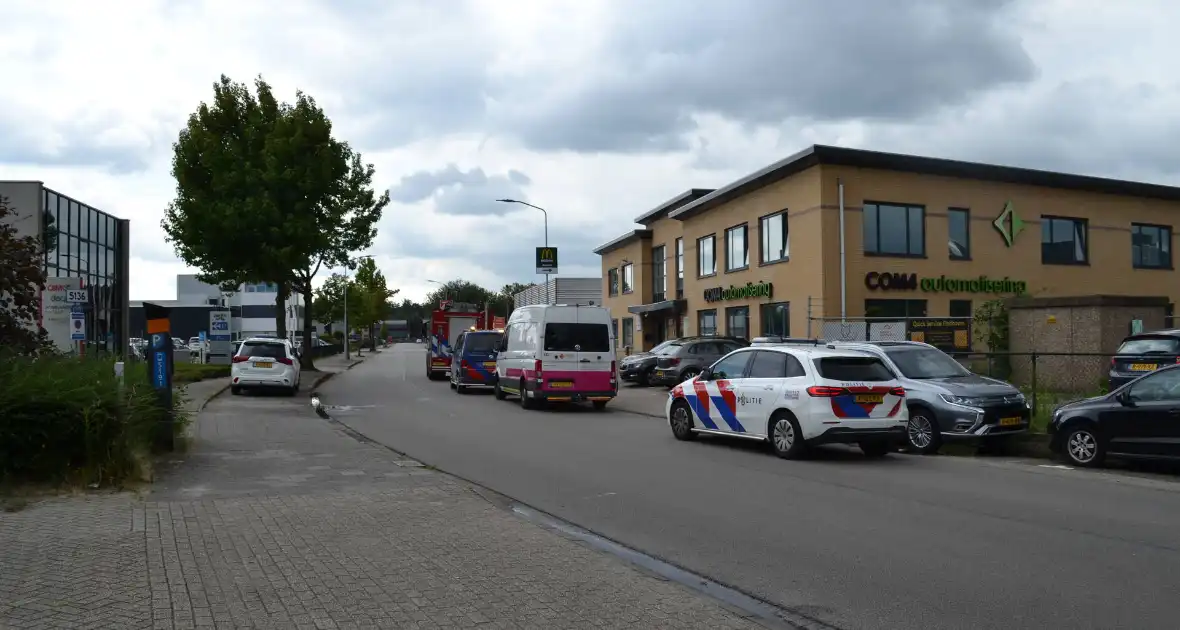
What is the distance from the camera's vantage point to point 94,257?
33.6 meters

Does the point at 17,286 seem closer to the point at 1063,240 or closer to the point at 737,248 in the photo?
the point at 737,248

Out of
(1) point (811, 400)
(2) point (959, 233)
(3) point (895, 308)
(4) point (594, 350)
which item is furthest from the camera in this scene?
(2) point (959, 233)

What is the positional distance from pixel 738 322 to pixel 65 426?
1066 inches

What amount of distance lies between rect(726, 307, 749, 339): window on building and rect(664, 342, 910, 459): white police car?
1982 cm

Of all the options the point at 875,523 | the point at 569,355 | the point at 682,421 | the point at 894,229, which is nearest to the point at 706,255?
the point at 894,229

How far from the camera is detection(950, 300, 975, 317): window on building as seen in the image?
31578 millimetres

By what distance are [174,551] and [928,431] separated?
1063cm

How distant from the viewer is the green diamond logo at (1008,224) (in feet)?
106

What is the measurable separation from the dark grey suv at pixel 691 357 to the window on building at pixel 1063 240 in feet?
41.0

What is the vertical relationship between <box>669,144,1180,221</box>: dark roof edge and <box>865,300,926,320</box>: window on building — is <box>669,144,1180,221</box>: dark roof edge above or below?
above

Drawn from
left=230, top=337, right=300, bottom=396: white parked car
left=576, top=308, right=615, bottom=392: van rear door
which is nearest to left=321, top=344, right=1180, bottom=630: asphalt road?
left=576, top=308, right=615, bottom=392: van rear door

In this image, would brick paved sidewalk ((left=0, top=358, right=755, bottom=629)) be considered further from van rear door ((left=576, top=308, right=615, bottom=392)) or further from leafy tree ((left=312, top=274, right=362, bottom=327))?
leafy tree ((left=312, top=274, right=362, bottom=327))

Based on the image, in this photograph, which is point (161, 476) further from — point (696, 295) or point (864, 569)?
point (696, 295)

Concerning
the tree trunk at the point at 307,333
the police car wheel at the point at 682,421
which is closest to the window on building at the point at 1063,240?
the police car wheel at the point at 682,421
